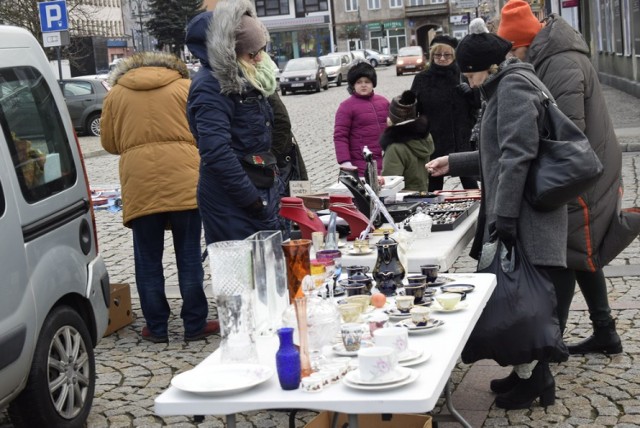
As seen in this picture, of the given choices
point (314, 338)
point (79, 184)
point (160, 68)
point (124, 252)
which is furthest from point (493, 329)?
point (124, 252)

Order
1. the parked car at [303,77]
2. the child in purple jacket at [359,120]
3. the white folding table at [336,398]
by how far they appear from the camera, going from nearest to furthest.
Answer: the white folding table at [336,398] → the child in purple jacket at [359,120] → the parked car at [303,77]

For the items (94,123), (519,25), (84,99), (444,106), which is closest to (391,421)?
(519,25)

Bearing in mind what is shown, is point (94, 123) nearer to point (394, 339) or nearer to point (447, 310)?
point (447, 310)

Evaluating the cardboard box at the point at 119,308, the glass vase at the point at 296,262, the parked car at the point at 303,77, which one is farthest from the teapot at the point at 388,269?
the parked car at the point at 303,77

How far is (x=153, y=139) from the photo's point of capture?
7.03m

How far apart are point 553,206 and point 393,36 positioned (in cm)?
9626

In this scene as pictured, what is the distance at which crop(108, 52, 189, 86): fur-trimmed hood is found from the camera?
712cm

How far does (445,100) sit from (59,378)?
14.7ft

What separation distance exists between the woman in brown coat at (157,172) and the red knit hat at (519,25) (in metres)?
2.20

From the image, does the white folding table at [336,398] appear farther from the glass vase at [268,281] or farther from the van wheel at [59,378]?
the van wheel at [59,378]

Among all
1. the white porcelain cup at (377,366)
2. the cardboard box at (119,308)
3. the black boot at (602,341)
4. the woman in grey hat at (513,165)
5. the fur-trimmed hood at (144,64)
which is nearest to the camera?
the white porcelain cup at (377,366)

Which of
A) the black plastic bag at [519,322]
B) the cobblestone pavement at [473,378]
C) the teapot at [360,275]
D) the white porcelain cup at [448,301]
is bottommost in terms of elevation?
the cobblestone pavement at [473,378]

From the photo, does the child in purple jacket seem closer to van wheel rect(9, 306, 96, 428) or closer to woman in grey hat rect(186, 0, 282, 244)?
woman in grey hat rect(186, 0, 282, 244)

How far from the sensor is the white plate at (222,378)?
3412 mm
